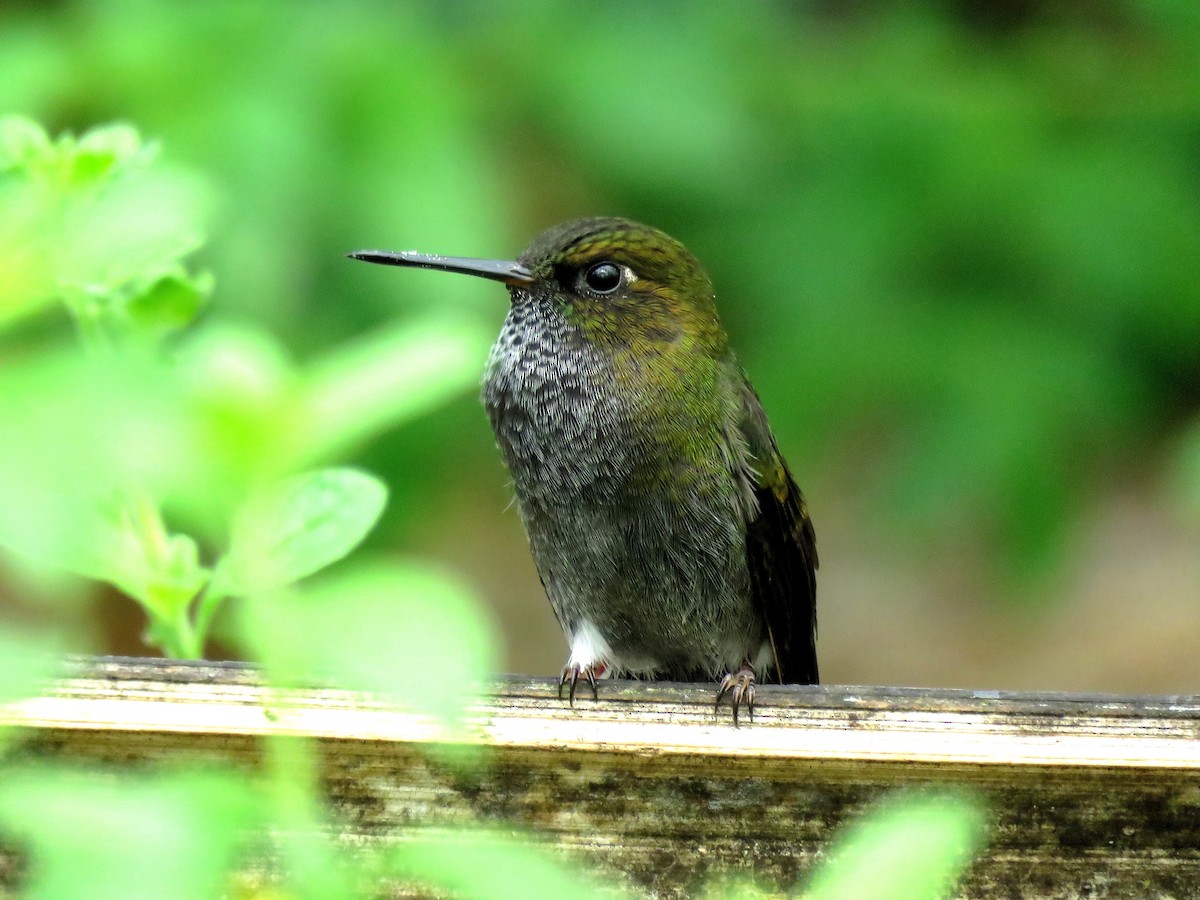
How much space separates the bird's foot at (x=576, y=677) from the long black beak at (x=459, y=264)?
0.85 meters

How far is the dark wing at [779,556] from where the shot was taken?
3646 millimetres

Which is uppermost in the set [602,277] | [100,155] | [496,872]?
[602,277]

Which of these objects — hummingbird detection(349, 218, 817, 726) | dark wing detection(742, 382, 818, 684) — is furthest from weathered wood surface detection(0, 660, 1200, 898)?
dark wing detection(742, 382, 818, 684)

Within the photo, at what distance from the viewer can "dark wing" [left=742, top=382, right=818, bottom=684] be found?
3646 millimetres

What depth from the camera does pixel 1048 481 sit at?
4.73 metres

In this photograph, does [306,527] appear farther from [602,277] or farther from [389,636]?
[602,277]

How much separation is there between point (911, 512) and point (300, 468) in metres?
4.01

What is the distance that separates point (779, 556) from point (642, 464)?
482 millimetres

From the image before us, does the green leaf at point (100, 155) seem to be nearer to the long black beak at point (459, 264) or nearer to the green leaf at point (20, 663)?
the green leaf at point (20, 663)

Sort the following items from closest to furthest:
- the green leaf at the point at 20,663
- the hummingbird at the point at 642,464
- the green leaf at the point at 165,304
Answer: the green leaf at the point at 20,663
the green leaf at the point at 165,304
the hummingbird at the point at 642,464

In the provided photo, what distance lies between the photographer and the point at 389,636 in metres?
0.89

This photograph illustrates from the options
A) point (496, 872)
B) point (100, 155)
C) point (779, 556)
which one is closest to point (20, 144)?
point (100, 155)

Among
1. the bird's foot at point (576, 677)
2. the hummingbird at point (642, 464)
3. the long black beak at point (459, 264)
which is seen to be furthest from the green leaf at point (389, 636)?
the hummingbird at point (642, 464)

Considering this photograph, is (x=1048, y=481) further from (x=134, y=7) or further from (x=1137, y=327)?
(x=134, y=7)
